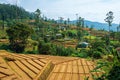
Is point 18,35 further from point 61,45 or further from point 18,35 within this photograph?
point 61,45

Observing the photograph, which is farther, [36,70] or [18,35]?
[18,35]

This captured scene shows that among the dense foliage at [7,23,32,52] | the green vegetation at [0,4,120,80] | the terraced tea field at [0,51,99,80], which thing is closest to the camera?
the green vegetation at [0,4,120,80]

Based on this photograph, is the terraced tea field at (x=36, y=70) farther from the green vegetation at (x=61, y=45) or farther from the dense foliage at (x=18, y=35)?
the dense foliage at (x=18, y=35)

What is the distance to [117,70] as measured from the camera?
468 centimetres

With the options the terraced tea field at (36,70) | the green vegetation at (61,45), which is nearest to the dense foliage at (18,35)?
the green vegetation at (61,45)

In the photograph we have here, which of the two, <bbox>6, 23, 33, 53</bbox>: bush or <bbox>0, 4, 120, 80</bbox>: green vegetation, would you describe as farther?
<bbox>6, 23, 33, 53</bbox>: bush

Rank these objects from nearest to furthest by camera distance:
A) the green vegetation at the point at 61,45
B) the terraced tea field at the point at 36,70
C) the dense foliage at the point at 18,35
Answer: the green vegetation at the point at 61,45 → the terraced tea field at the point at 36,70 → the dense foliage at the point at 18,35

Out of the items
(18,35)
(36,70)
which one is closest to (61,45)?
(18,35)

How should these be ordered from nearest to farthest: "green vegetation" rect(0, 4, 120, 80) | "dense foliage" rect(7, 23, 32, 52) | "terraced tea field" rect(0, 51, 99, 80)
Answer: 1. "green vegetation" rect(0, 4, 120, 80)
2. "terraced tea field" rect(0, 51, 99, 80)
3. "dense foliage" rect(7, 23, 32, 52)

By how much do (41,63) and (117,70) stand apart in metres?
6.61

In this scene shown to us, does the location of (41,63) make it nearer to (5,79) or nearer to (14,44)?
(5,79)

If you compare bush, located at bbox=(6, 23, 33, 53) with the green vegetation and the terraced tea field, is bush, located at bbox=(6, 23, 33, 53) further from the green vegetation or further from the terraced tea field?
the terraced tea field

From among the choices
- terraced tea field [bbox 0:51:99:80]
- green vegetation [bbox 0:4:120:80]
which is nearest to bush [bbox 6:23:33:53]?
green vegetation [bbox 0:4:120:80]

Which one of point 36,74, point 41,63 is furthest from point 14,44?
point 36,74
